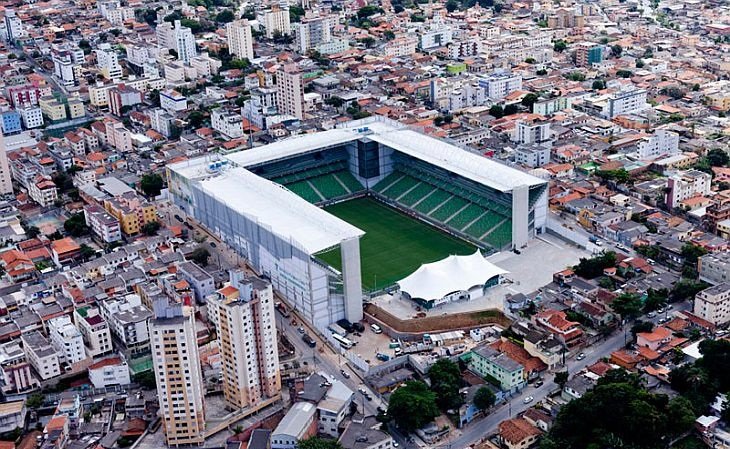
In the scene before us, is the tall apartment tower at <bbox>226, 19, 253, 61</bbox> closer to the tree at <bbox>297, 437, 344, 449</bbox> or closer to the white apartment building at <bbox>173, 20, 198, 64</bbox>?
the white apartment building at <bbox>173, 20, 198, 64</bbox>

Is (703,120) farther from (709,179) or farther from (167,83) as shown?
(167,83)

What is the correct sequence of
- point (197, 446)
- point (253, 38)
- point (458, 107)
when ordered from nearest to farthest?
point (197, 446) → point (458, 107) → point (253, 38)

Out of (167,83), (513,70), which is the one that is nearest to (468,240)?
(513,70)

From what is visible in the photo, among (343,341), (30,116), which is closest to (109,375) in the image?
(343,341)

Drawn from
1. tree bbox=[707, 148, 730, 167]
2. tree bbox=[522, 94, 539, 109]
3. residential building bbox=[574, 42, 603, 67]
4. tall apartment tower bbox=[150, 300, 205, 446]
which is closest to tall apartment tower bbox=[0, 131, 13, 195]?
tall apartment tower bbox=[150, 300, 205, 446]

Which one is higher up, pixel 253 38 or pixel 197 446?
pixel 253 38

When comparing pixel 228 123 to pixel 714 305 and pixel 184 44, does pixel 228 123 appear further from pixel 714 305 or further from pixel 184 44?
pixel 714 305

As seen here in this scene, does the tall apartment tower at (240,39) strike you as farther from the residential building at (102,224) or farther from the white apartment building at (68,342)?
Answer: the white apartment building at (68,342)

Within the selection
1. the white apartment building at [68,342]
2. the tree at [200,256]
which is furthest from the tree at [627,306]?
the white apartment building at [68,342]
